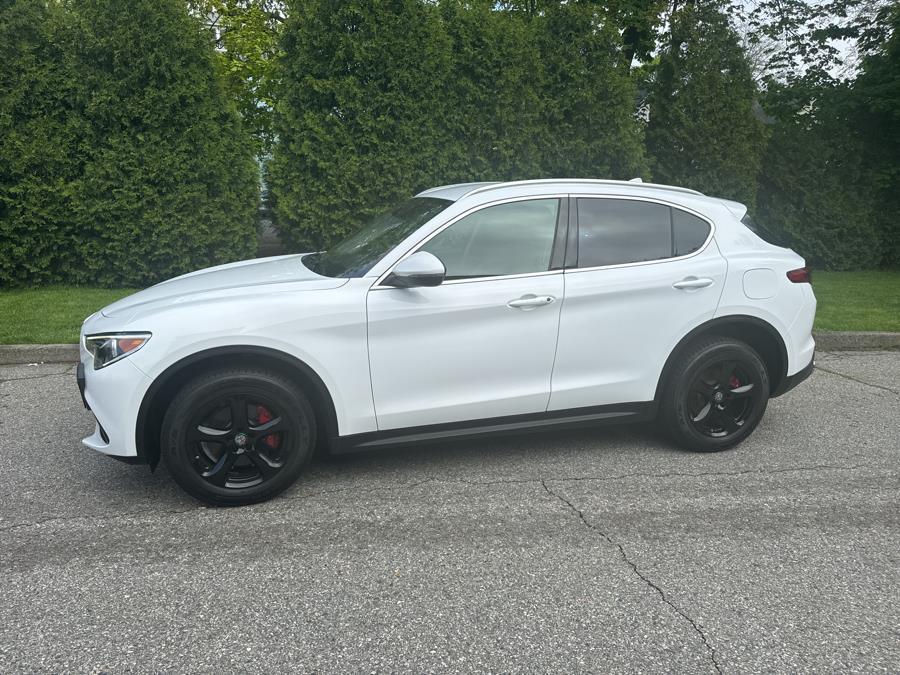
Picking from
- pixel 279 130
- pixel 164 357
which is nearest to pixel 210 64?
pixel 279 130

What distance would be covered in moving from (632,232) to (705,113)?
28.5 feet

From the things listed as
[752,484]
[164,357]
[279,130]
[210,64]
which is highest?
[210,64]

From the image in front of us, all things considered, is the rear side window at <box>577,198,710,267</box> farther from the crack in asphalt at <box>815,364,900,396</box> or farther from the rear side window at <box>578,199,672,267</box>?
the crack in asphalt at <box>815,364,900,396</box>

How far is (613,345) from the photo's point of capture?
4.48 meters

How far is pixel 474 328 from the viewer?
4.17 meters

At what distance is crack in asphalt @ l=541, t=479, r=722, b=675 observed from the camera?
2738 millimetres

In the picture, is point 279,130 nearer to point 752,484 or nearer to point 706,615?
point 752,484

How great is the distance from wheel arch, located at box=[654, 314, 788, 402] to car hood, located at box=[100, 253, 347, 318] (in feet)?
6.82

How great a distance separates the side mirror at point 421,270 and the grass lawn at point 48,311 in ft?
15.9

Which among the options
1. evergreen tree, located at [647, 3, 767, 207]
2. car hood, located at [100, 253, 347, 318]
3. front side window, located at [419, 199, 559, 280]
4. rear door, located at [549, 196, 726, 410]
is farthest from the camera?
evergreen tree, located at [647, 3, 767, 207]

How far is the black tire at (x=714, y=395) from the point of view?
4660 mm

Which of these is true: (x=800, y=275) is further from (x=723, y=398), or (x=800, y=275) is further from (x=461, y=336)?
(x=461, y=336)

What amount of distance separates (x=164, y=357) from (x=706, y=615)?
274 cm

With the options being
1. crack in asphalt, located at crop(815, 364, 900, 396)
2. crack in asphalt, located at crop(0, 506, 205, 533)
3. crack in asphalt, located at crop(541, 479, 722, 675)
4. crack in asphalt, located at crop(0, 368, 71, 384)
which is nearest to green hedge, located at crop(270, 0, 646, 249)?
crack in asphalt, located at crop(0, 368, 71, 384)
